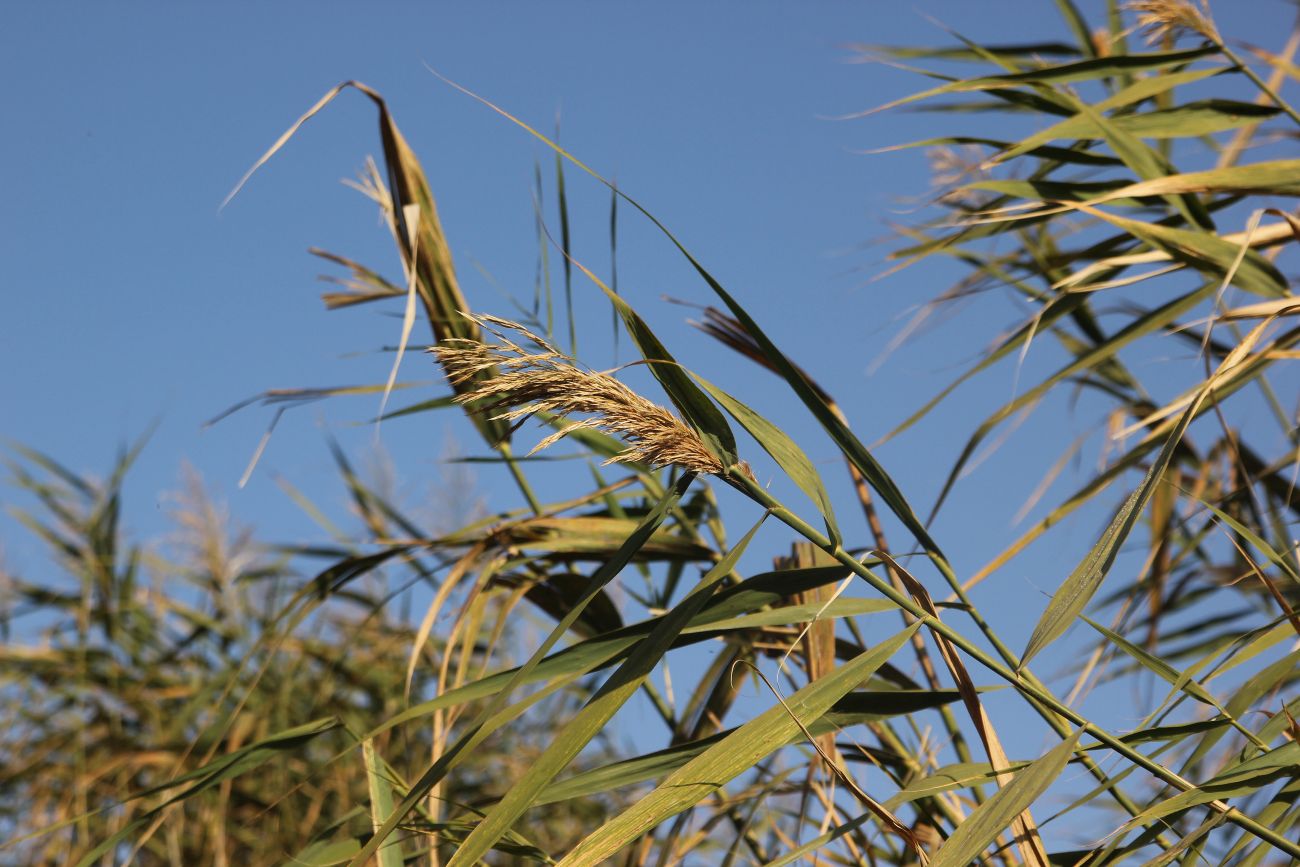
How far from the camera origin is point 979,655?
Result: 34.4 inches

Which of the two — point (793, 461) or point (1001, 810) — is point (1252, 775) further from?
point (793, 461)

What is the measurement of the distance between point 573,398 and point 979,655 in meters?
0.37

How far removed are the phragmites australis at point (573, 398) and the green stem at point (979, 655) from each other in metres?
0.06

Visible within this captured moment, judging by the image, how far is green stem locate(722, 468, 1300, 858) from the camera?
2.75 ft

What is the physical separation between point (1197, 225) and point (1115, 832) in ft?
2.87

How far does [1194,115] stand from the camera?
1497 mm

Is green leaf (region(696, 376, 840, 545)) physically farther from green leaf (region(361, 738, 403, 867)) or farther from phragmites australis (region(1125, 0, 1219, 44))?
phragmites australis (region(1125, 0, 1219, 44))

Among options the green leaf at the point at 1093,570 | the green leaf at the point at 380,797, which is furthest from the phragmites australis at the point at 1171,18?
the green leaf at the point at 380,797

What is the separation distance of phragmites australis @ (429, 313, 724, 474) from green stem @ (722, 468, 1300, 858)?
55 millimetres

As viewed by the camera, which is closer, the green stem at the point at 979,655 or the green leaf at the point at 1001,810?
the green leaf at the point at 1001,810

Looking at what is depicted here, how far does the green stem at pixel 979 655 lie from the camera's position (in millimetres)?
838

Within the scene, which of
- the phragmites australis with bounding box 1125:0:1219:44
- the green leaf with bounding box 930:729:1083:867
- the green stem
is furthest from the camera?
the phragmites australis with bounding box 1125:0:1219:44

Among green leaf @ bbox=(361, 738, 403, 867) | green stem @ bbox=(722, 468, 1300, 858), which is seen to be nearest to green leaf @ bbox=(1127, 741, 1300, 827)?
green stem @ bbox=(722, 468, 1300, 858)

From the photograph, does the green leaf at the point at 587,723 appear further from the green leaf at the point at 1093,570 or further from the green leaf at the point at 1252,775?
the green leaf at the point at 1252,775
